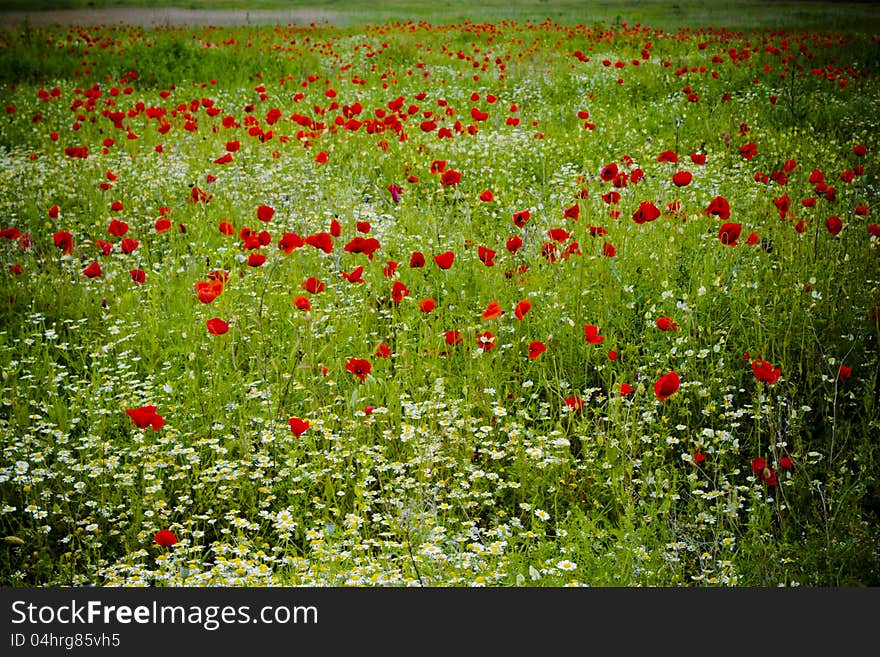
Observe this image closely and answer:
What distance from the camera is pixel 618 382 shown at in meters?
3.21

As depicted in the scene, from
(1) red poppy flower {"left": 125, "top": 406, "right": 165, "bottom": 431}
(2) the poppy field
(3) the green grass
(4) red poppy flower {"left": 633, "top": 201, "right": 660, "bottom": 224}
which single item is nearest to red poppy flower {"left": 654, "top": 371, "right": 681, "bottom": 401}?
(2) the poppy field

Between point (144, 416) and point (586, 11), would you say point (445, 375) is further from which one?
point (586, 11)

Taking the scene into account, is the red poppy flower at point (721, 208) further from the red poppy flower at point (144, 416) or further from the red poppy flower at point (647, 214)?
the red poppy flower at point (144, 416)

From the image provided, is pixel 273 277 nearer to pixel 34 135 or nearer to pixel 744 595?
pixel 744 595

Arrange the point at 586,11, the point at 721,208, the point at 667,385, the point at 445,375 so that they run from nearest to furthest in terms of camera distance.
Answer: the point at 667,385, the point at 721,208, the point at 445,375, the point at 586,11

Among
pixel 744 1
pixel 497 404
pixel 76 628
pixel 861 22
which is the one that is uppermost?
pixel 744 1

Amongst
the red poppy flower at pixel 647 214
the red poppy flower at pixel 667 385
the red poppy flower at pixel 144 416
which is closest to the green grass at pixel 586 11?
the red poppy flower at pixel 647 214

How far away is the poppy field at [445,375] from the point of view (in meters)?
2.49

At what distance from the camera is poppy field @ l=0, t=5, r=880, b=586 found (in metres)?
2.49

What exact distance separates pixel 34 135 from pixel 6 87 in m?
2.80

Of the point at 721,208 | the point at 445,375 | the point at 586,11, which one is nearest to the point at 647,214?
the point at 721,208

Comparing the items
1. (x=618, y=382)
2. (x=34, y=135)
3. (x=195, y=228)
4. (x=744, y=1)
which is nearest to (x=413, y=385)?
(x=618, y=382)

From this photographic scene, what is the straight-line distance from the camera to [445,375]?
350 cm

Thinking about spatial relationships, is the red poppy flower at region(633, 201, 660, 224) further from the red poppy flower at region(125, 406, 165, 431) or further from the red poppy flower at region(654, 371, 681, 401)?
the red poppy flower at region(125, 406, 165, 431)
